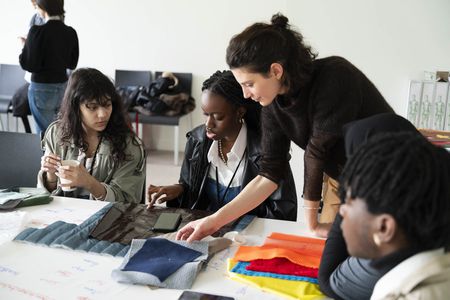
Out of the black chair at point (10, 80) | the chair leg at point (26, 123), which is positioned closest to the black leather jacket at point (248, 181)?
the chair leg at point (26, 123)

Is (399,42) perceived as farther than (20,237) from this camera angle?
Yes

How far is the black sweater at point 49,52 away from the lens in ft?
11.0

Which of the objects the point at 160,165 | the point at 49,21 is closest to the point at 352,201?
the point at 49,21

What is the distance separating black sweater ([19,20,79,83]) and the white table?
2.28 metres

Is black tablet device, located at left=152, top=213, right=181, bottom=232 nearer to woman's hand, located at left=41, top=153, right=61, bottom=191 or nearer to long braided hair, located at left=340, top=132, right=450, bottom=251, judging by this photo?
woman's hand, located at left=41, top=153, right=61, bottom=191

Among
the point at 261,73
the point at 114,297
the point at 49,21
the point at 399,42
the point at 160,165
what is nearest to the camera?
the point at 114,297

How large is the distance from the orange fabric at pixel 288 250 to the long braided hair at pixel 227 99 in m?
0.55

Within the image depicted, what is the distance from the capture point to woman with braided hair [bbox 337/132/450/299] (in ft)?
2.27

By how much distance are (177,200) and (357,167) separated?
1211mm

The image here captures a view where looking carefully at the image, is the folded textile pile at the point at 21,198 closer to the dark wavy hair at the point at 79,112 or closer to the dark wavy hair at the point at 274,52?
the dark wavy hair at the point at 79,112

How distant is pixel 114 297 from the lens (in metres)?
1.06

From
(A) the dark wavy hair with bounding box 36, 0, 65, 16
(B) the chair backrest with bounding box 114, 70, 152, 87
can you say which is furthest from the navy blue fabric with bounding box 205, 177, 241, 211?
(B) the chair backrest with bounding box 114, 70, 152, 87

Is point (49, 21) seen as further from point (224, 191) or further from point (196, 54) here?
point (224, 191)

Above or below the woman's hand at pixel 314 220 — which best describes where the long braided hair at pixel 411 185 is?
above
